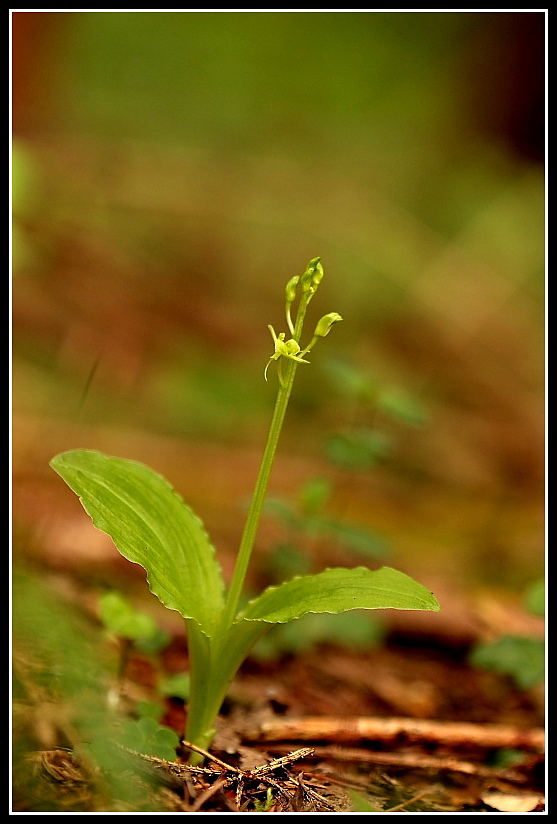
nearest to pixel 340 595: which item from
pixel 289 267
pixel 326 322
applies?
pixel 326 322

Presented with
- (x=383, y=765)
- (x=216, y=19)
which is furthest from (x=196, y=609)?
(x=216, y=19)

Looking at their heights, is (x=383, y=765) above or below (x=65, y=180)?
below

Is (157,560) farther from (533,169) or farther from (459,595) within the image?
(533,169)

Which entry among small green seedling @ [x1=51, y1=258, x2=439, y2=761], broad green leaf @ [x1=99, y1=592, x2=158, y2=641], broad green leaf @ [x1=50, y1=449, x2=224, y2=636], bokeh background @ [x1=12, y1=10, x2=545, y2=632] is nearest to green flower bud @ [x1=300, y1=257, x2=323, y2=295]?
small green seedling @ [x1=51, y1=258, x2=439, y2=761]

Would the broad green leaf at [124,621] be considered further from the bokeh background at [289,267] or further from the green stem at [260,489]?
the bokeh background at [289,267]

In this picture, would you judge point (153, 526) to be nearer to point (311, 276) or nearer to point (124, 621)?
point (124, 621)

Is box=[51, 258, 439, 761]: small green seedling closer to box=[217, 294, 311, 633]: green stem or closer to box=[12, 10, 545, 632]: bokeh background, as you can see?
box=[217, 294, 311, 633]: green stem

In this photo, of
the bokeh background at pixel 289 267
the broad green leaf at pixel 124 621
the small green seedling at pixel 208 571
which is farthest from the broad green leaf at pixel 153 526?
the bokeh background at pixel 289 267

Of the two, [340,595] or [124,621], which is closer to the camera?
[340,595]
